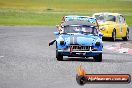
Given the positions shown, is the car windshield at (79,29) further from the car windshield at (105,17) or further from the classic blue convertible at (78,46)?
the car windshield at (105,17)

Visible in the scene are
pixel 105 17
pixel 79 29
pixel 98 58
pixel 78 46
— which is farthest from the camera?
pixel 105 17

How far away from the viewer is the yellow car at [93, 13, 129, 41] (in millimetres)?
36000

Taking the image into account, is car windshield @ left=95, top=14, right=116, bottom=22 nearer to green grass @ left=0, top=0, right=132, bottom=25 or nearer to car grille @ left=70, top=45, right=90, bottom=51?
car grille @ left=70, top=45, right=90, bottom=51

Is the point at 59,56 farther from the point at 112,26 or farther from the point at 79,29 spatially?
A: the point at 112,26

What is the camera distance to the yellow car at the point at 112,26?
36.0m

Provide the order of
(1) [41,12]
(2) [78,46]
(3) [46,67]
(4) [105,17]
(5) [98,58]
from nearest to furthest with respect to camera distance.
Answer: (3) [46,67]
(2) [78,46]
(5) [98,58]
(4) [105,17]
(1) [41,12]

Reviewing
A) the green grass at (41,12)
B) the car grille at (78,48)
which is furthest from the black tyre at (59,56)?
the green grass at (41,12)

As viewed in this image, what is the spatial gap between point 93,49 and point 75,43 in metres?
0.65

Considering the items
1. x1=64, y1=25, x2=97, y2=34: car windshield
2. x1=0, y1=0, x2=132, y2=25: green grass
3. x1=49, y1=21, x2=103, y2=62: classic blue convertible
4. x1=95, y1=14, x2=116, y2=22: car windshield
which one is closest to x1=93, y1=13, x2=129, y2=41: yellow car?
x1=95, y1=14, x2=116, y2=22: car windshield

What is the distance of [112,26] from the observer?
36.2 metres

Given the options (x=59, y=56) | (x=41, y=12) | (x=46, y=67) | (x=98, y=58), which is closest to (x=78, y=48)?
(x=59, y=56)

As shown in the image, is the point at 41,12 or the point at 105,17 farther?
the point at 41,12

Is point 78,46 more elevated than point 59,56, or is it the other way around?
point 78,46

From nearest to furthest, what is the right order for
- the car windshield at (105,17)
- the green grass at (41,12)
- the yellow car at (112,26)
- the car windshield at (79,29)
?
the car windshield at (79,29)
the yellow car at (112,26)
the car windshield at (105,17)
the green grass at (41,12)
